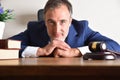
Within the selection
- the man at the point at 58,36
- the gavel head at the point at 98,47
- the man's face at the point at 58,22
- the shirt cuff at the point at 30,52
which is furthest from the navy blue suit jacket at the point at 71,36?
the gavel head at the point at 98,47

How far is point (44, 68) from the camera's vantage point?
0.48m

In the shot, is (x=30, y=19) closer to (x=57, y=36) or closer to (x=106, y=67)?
(x=57, y=36)

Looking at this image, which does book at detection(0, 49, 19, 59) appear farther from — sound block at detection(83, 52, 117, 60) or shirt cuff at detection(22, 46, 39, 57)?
shirt cuff at detection(22, 46, 39, 57)

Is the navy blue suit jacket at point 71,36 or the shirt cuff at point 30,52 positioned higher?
the navy blue suit jacket at point 71,36

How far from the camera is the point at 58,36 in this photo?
1430 millimetres

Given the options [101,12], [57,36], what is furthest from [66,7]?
[101,12]

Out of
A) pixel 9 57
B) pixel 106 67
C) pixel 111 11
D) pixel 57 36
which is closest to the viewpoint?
pixel 106 67

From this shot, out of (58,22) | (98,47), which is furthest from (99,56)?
(58,22)

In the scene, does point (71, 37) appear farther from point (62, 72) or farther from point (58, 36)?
point (62, 72)

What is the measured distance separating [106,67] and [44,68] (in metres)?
0.11

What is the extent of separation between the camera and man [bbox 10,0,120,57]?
1.28 meters

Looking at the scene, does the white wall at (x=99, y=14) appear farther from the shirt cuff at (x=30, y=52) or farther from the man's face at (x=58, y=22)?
the shirt cuff at (x=30, y=52)

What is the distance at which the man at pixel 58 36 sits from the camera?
1279mm

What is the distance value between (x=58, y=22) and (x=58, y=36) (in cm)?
9
